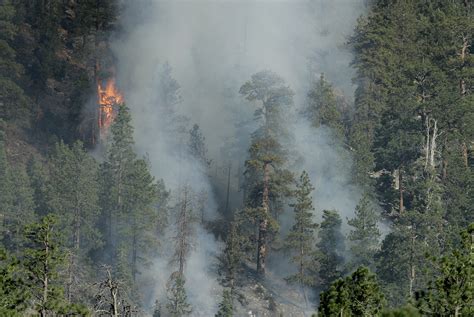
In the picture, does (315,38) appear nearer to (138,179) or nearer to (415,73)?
(415,73)

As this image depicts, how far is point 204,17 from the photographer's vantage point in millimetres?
107062

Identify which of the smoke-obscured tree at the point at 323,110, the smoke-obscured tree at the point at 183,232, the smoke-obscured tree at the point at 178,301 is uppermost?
the smoke-obscured tree at the point at 323,110

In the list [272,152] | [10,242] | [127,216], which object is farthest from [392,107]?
[10,242]

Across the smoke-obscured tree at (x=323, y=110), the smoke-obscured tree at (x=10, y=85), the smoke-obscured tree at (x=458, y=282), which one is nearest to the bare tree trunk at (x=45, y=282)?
the smoke-obscured tree at (x=458, y=282)

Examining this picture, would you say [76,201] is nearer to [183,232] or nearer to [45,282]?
[183,232]

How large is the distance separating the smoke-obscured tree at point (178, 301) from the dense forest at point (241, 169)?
0.26m

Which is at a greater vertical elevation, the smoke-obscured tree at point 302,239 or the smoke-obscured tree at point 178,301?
the smoke-obscured tree at point 302,239

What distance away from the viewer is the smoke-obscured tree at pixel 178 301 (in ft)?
225

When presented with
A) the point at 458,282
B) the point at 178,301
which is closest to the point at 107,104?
the point at 178,301

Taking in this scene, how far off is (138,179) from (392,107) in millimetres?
19363

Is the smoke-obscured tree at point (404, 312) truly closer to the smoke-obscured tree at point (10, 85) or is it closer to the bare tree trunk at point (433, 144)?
the bare tree trunk at point (433, 144)

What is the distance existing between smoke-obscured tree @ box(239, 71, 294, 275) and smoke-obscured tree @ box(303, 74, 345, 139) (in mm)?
4026

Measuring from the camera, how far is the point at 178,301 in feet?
226

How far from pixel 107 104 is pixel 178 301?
109ft
